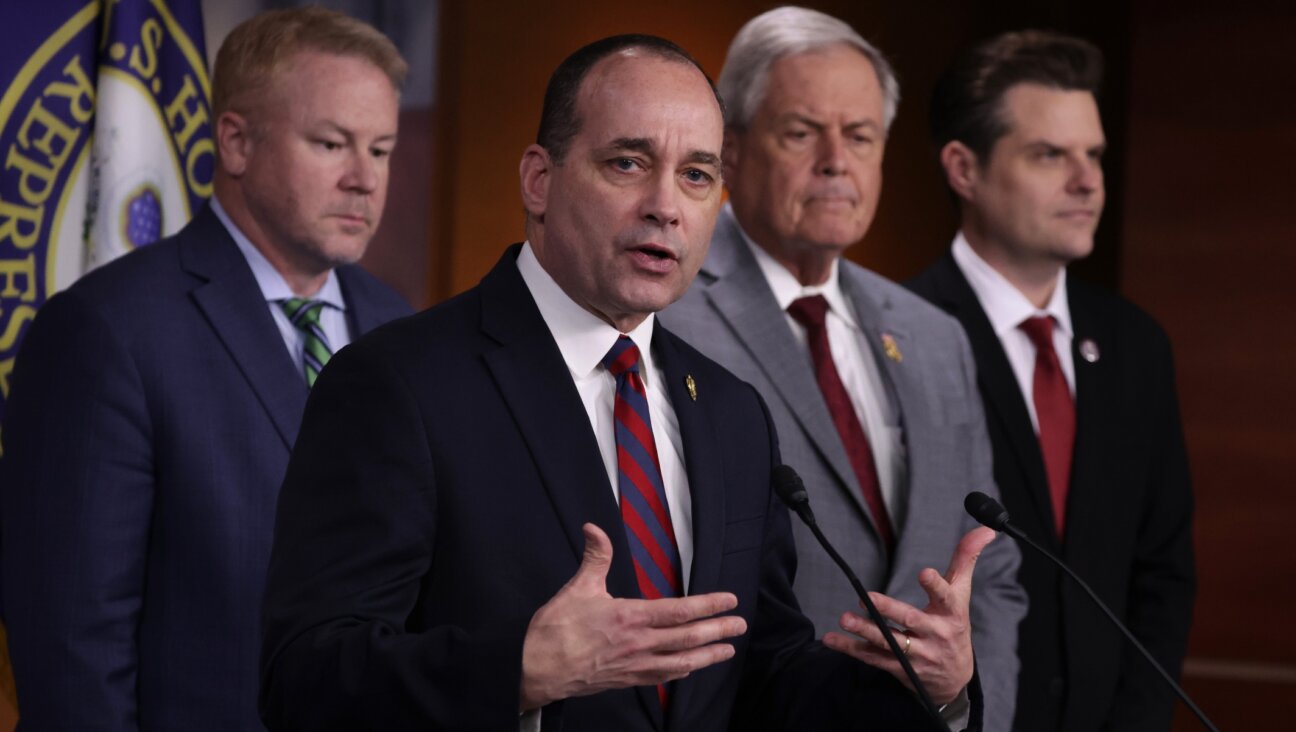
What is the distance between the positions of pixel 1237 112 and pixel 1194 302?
Result: 0.56 metres

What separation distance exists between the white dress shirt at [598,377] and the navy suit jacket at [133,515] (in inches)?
29.5

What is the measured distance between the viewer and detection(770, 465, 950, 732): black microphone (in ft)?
6.09

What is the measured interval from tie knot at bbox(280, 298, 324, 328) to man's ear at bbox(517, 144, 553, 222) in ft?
2.79

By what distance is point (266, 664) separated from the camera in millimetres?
1844

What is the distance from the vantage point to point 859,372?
10.2 feet

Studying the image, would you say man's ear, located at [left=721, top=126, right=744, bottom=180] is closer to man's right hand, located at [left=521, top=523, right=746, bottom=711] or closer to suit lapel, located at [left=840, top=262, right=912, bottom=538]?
suit lapel, located at [left=840, top=262, right=912, bottom=538]

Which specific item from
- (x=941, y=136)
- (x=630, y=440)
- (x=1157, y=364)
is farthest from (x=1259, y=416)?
(x=630, y=440)

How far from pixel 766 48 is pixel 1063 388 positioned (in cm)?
99

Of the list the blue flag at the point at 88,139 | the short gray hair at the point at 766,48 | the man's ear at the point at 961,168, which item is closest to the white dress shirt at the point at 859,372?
the short gray hair at the point at 766,48

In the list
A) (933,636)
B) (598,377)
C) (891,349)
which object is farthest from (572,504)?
(891,349)

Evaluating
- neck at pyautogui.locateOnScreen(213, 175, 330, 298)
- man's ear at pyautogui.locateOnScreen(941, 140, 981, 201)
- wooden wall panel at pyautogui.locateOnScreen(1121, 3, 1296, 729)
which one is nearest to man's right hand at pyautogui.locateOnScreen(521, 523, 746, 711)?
neck at pyautogui.locateOnScreen(213, 175, 330, 298)

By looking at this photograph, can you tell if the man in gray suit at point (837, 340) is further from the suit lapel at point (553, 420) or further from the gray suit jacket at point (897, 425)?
the suit lapel at point (553, 420)

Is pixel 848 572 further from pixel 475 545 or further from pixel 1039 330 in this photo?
pixel 1039 330

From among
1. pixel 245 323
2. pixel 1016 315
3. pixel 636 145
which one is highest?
pixel 636 145
